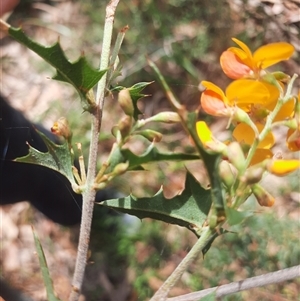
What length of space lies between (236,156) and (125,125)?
0.08 meters

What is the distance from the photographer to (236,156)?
34cm

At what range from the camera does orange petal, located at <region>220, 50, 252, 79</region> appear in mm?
398

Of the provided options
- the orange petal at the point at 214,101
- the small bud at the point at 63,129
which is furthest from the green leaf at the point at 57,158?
the orange petal at the point at 214,101

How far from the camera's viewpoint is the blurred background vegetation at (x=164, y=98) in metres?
1.13

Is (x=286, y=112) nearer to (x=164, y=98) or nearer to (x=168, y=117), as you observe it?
(x=168, y=117)

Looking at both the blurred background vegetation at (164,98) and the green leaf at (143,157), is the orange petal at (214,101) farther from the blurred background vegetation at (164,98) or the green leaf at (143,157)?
the blurred background vegetation at (164,98)

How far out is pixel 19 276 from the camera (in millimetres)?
1295

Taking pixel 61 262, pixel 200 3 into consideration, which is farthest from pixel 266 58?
pixel 200 3

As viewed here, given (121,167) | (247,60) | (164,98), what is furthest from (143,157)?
(164,98)

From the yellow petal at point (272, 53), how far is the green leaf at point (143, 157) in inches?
4.3

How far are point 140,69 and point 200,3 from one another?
0.91 ft

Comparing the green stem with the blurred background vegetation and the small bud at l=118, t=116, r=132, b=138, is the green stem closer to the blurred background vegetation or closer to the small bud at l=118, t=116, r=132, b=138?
the small bud at l=118, t=116, r=132, b=138

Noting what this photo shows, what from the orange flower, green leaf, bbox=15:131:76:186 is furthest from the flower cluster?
green leaf, bbox=15:131:76:186

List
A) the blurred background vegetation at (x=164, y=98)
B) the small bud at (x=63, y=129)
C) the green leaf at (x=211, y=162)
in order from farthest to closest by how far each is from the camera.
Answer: the blurred background vegetation at (x=164, y=98) < the small bud at (x=63, y=129) < the green leaf at (x=211, y=162)
